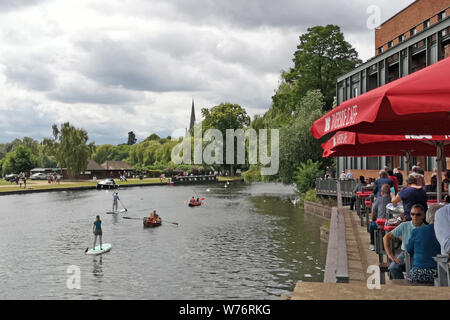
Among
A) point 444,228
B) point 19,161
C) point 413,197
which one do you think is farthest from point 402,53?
point 19,161

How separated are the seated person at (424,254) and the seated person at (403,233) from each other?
0.16m

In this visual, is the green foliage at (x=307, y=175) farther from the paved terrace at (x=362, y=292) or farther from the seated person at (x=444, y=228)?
the paved terrace at (x=362, y=292)

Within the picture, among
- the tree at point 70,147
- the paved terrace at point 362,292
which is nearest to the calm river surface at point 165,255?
the paved terrace at point 362,292

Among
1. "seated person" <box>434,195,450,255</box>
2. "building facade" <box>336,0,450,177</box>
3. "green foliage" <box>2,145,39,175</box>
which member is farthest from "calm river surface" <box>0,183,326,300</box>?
"green foliage" <box>2,145,39,175</box>

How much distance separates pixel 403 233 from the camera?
665cm

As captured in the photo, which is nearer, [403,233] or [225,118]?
[403,233]

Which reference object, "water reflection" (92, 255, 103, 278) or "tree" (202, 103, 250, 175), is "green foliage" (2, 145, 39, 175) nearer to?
"tree" (202, 103, 250, 175)

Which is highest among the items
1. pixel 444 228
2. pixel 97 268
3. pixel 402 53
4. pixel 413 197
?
pixel 402 53

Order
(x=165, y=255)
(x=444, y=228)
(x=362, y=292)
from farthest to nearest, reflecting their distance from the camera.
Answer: (x=165, y=255) → (x=444, y=228) → (x=362, y=292)

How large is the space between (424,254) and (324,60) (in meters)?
57.3

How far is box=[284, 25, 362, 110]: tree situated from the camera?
2386 inches

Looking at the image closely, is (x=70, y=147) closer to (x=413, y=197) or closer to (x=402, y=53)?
(x=402, y=53)

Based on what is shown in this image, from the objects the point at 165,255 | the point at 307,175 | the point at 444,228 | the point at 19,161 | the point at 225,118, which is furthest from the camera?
the point at 19,161

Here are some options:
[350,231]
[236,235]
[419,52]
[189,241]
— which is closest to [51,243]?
[189,241]
